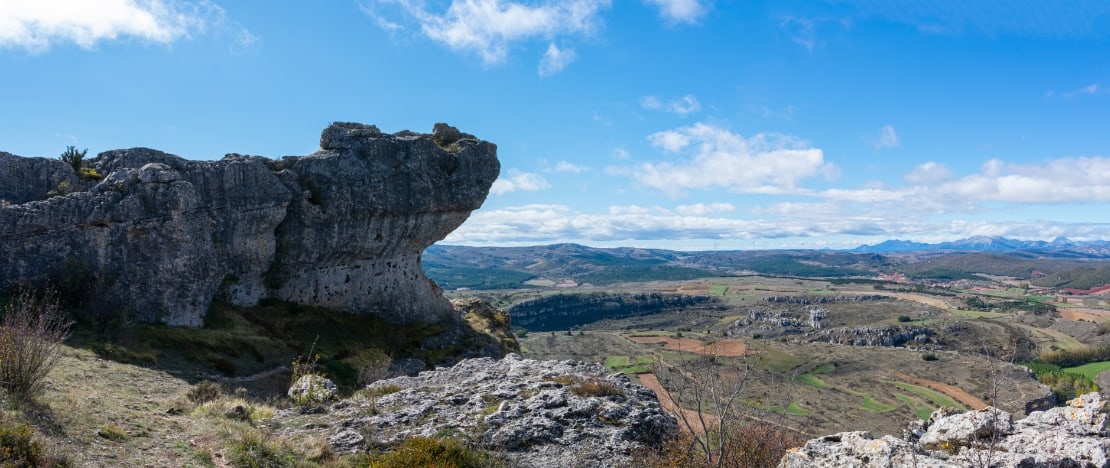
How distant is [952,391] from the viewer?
81125 millimetres

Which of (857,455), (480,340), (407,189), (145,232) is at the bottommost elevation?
(480,340)

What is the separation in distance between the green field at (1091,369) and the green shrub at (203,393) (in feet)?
404

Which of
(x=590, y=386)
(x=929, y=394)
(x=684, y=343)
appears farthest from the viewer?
(x=684, y=343)

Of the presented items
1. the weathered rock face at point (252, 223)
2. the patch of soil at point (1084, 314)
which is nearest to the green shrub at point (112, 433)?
the weathered rock face at point (252, 223)

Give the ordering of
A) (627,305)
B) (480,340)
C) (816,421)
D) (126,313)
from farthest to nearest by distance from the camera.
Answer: (627,305) < (816,421) < (480,340) < (126,313)

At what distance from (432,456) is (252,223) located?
23.5 metres

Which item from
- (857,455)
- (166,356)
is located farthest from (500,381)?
(166,356)

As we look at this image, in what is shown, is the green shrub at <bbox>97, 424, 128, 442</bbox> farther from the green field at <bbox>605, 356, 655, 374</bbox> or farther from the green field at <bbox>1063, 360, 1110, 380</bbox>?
the green field at <bbox>1063, 360, 1110, 380</bbox>

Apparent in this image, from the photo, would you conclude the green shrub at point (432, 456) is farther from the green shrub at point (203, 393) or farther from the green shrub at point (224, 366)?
the green shrub at point (224, 366)

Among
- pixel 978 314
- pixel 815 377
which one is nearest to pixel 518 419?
pixel 815 377

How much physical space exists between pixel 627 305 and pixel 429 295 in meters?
154

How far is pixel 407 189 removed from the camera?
34906 mm

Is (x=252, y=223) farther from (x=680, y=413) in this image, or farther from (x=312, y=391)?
(x=680, y=413)

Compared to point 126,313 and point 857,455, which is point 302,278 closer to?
point 126,313
